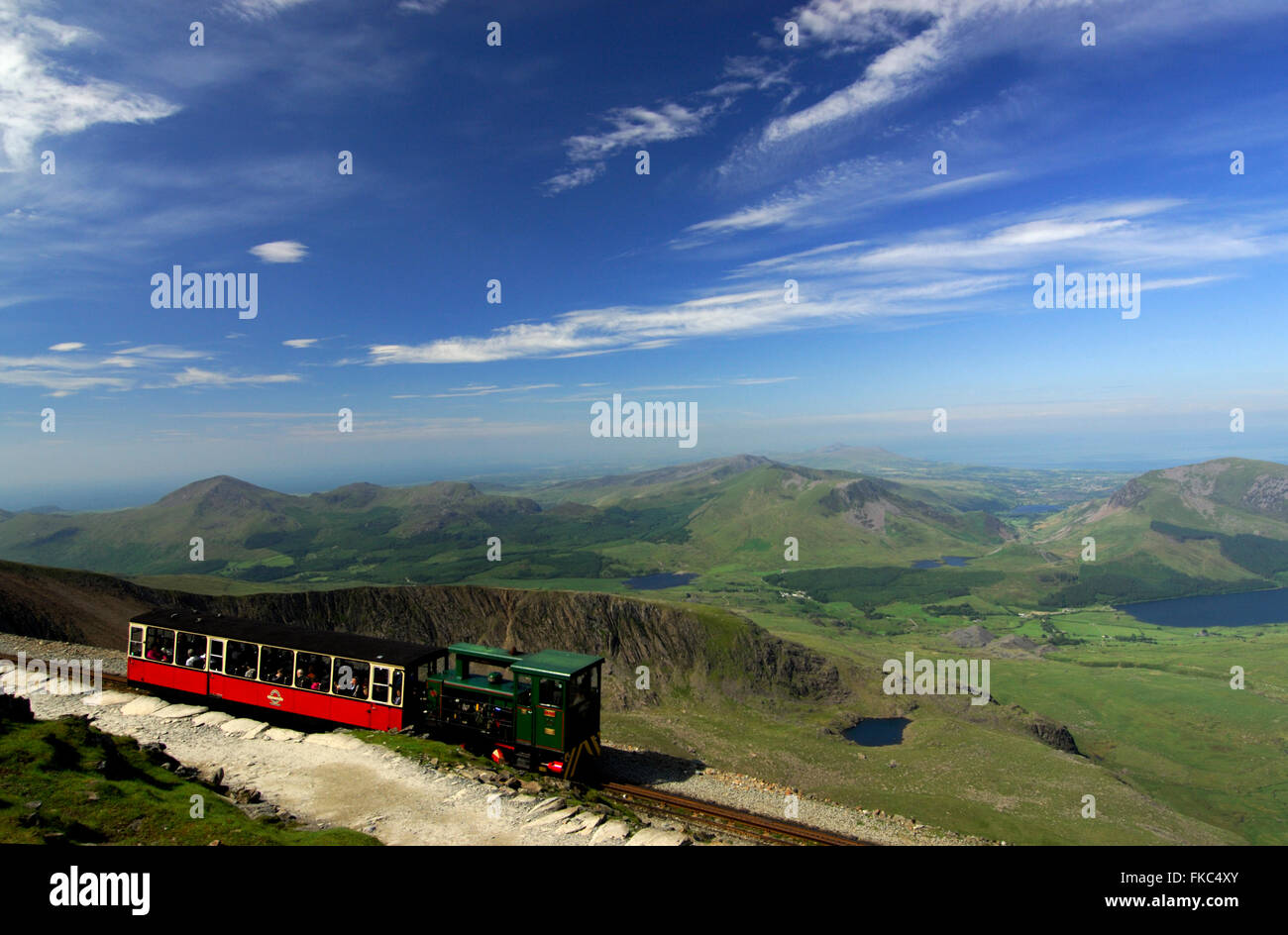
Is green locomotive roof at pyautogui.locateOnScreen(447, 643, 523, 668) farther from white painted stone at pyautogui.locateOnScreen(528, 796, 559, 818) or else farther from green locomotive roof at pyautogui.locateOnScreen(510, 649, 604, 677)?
white painted stone at pyautogui.locateOnScreen(528, 796, 559, 818)

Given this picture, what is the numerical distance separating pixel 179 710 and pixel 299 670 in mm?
7655

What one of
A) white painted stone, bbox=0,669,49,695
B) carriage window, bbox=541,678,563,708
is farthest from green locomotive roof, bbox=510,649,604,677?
white painted stone, bbox=0,669,49,695

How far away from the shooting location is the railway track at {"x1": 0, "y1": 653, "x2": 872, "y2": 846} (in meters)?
26.0

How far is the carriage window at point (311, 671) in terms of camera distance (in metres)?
30.2

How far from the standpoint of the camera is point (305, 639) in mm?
30938

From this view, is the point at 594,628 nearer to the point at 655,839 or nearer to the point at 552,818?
the point at 552,818

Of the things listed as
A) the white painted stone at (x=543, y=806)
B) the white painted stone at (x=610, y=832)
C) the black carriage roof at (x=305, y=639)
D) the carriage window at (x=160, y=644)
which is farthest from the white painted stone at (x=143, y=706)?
the white painted stone at (x=610, y=832)

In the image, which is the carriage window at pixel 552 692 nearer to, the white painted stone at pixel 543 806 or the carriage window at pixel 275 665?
the white painted stone at pixel 543 806

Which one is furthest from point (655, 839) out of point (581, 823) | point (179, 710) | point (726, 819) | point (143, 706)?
point (143, 706)

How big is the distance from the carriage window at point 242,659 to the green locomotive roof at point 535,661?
35.9 ft

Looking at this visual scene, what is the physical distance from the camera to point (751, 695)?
79438 millimetres

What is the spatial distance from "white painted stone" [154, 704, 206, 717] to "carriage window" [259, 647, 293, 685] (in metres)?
4.51
